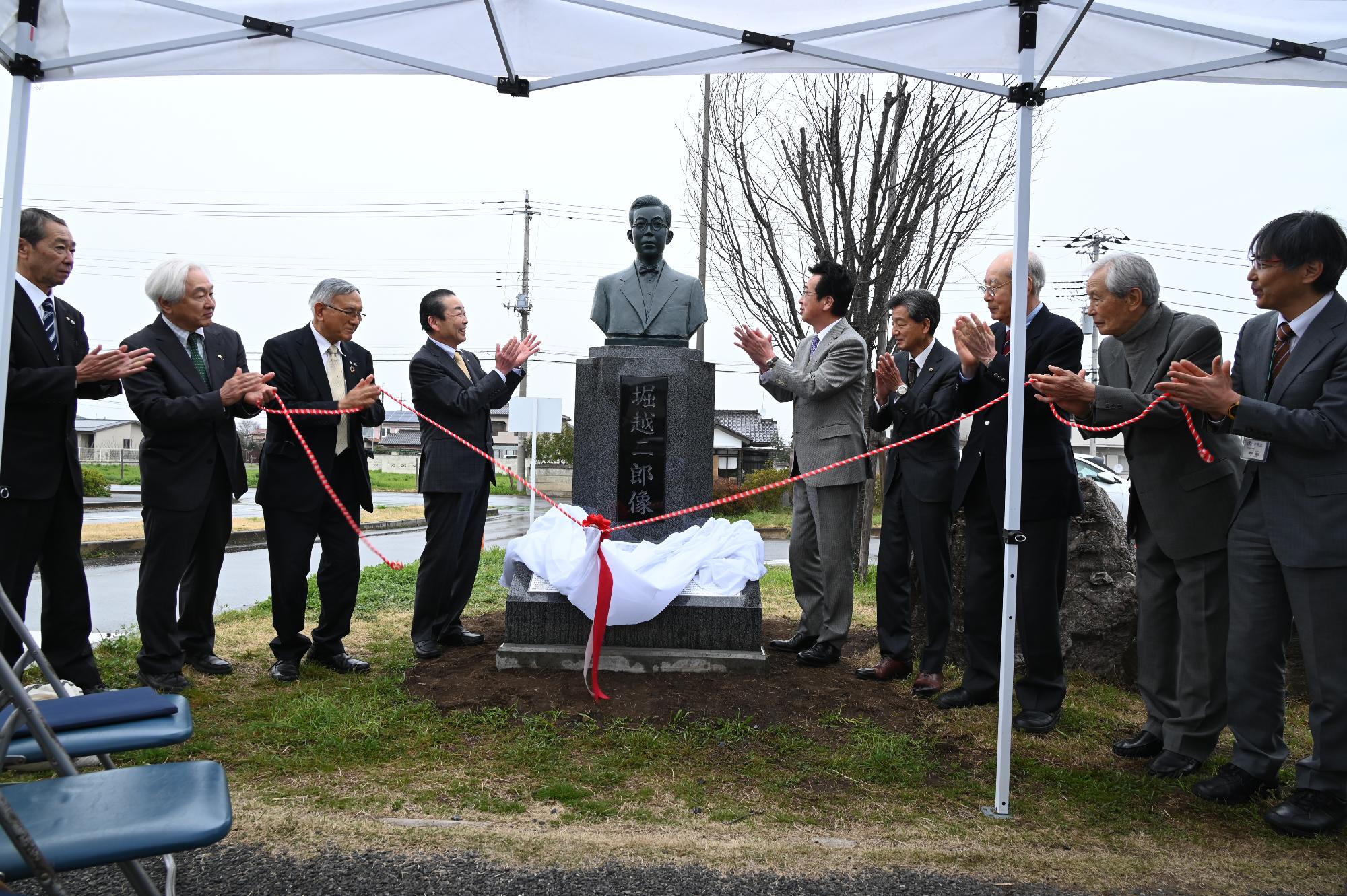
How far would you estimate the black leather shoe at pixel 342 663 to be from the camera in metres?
4.92

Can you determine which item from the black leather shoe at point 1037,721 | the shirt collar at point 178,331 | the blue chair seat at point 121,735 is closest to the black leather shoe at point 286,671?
the shirt collar at point 178,331

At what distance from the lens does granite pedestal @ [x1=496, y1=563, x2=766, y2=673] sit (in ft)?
15.4

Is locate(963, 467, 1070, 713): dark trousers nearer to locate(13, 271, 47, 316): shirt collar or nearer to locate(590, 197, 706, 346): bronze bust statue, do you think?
locate(590, 197, 706, 346): bronze bust statue

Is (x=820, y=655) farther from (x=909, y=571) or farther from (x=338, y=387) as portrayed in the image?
(x=338, y=387)

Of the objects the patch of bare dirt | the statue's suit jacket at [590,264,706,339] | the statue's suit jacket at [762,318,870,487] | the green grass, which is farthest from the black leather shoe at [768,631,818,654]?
the statue's suit jacket at [590,264,706,339]

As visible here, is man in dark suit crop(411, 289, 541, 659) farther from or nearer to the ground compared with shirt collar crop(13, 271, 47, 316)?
nearer to the ground

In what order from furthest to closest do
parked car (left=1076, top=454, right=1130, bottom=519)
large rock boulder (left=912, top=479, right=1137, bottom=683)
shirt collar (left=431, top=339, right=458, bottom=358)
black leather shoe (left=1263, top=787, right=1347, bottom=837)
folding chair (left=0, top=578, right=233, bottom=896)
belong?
parked car (left=1076, top=454, right=1130, bottom=519)
shirt collar (left=431, top=339, right=458, bottom=358)
large rock boulder (left=912, top=479, right=1137, bottom=683)
black leather shoe (left=1263, top=787, right=1347, bottom=837)
folding chair (left=0, top=578, right=233, bottom=896)

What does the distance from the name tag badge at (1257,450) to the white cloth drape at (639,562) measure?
2390mm

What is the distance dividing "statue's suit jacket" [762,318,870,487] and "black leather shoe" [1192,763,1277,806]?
7.20ft

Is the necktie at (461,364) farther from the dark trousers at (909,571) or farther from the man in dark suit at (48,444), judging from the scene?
the dark trousers at (909,571)

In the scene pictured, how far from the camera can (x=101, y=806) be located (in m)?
1.89

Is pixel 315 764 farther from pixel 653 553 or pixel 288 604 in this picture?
pixel 653 553

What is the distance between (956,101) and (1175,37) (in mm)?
4171

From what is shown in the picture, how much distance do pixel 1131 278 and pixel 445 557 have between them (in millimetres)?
3767
